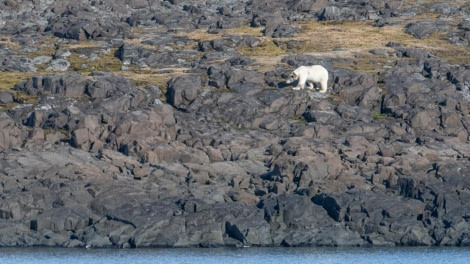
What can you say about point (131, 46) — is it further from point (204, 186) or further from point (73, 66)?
point (204, 186)

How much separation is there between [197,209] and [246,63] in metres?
31.4

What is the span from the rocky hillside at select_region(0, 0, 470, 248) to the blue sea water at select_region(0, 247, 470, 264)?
2.47 feet

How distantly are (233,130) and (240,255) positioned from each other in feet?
58.6

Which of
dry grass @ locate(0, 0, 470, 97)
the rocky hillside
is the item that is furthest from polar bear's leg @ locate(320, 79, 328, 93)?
dry grass @ locate(0, 0, 470, 97)

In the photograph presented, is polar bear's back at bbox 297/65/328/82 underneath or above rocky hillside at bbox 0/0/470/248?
above

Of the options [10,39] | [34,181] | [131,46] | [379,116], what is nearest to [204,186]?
[34,181]

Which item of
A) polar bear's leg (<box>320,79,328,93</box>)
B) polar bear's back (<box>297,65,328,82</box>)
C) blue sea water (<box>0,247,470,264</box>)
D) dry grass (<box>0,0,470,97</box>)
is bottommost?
blue sea water (<box>0,247,470,264</box>)

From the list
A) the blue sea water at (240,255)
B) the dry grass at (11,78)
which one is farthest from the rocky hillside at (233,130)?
the blue sea water at (240,255)

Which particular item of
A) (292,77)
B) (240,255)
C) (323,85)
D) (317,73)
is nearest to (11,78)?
(292,77)

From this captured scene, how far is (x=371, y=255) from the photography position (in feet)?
233

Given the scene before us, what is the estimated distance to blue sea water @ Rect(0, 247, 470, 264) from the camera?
6925 centimetres

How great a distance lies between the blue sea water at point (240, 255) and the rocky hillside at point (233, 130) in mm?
754

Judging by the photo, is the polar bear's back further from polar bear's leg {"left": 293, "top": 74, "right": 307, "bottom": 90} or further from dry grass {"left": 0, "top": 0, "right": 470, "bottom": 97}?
dry grass {"left": 0, "top": 0, "right": 470, "bottom": 97}

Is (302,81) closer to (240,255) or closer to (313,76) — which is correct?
(313,76)
